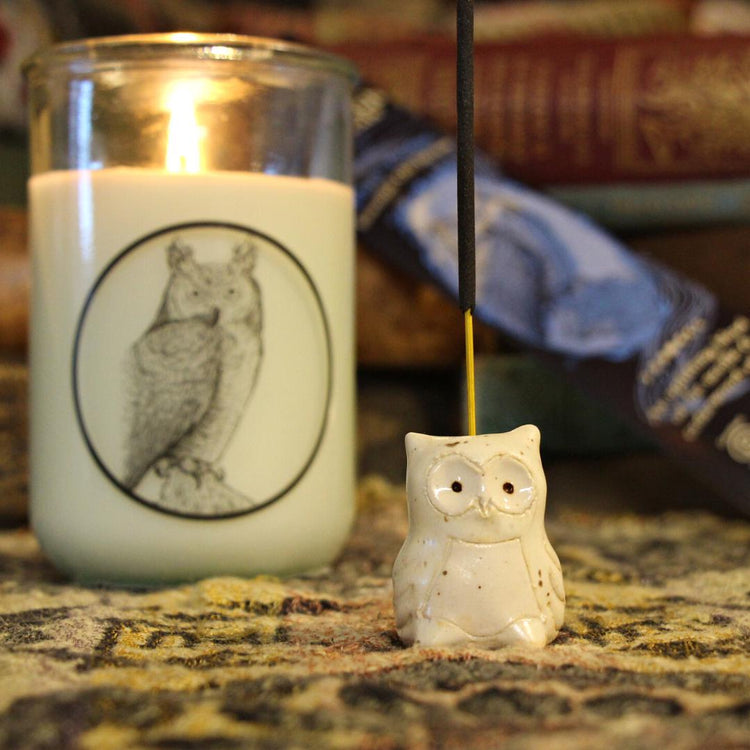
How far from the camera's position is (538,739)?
12.3 inches

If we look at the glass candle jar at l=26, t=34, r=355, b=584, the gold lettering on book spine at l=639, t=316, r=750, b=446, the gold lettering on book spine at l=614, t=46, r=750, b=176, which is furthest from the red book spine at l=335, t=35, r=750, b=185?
the glass candle jar at l=26, t=34, r=355, b=584

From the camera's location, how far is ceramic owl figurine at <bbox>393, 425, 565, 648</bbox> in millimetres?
417

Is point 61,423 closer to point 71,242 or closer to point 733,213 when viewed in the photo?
point 71,242

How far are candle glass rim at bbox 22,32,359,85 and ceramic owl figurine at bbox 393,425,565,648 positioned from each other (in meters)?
0.26

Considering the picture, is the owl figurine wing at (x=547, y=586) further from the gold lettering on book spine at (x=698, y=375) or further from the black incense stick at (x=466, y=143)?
the gold lettering on book spine at (x=698, y=375)

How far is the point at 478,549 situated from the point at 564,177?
58 centimetres

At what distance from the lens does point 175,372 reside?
54 cm

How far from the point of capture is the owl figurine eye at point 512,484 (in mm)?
417

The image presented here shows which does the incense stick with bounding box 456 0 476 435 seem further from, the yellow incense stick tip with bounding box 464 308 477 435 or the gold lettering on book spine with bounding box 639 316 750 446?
the gold lettering on book spine with bounding box 639 316 750 446

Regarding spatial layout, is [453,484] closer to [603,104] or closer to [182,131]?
[182,131]

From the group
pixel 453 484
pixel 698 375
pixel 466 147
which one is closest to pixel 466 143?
pixel 466 147

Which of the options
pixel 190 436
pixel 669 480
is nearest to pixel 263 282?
pixel 190 436

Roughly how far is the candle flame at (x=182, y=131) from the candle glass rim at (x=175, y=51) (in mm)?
19

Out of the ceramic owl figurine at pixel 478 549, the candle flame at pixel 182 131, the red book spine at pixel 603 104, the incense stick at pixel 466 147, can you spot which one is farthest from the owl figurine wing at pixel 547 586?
the red book spine at pixel 603 104
